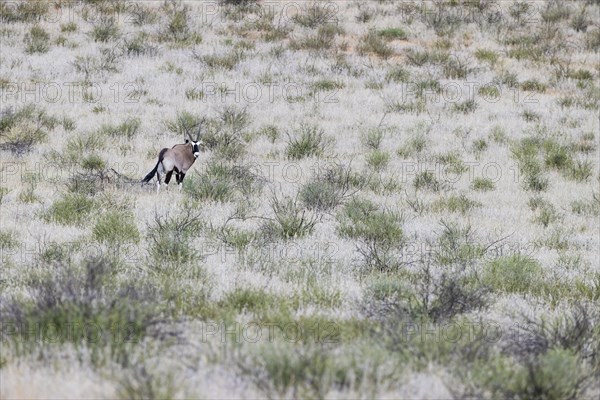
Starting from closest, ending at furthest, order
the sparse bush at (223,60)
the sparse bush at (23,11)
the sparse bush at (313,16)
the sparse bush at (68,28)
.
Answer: the sparse bush at (223,60)
the sparse bush at (68,28)
the sparse bush at (23,11)
the sparse bush at (313,16)

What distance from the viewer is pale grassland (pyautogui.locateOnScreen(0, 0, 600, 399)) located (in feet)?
12.4

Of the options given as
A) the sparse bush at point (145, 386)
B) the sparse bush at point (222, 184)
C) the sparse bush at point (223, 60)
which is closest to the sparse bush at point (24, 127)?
the sparse bush at point (222, 184)

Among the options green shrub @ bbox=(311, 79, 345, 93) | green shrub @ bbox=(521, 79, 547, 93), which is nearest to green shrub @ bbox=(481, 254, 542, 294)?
green shrub @ bbox=(311, 79, 345, 93)

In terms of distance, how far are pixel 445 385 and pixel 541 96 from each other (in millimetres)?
13826

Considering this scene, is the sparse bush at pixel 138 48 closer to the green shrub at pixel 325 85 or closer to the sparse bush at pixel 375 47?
the green shrub at pixel 325 85

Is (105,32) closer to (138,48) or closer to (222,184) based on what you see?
(138,48)

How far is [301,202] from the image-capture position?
9.02 m

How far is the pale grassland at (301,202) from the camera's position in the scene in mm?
3773

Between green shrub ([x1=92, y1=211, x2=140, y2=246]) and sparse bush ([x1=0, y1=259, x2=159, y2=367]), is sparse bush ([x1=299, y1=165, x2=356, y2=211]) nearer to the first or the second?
green shrub ([x1=92, y1=211, x2=140, y2=246])

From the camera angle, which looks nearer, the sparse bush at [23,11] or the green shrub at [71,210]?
the green shrub at [71,210]

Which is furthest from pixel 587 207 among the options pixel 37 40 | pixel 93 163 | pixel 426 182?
pixel 37 40

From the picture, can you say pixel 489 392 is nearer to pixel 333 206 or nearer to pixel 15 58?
pixel 333 206

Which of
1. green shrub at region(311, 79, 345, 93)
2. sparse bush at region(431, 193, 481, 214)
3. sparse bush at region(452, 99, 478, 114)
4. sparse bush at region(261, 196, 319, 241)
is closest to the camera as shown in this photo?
sparse bush at region(261, 196, 319, 241)

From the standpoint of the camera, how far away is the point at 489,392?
11.9 ft
